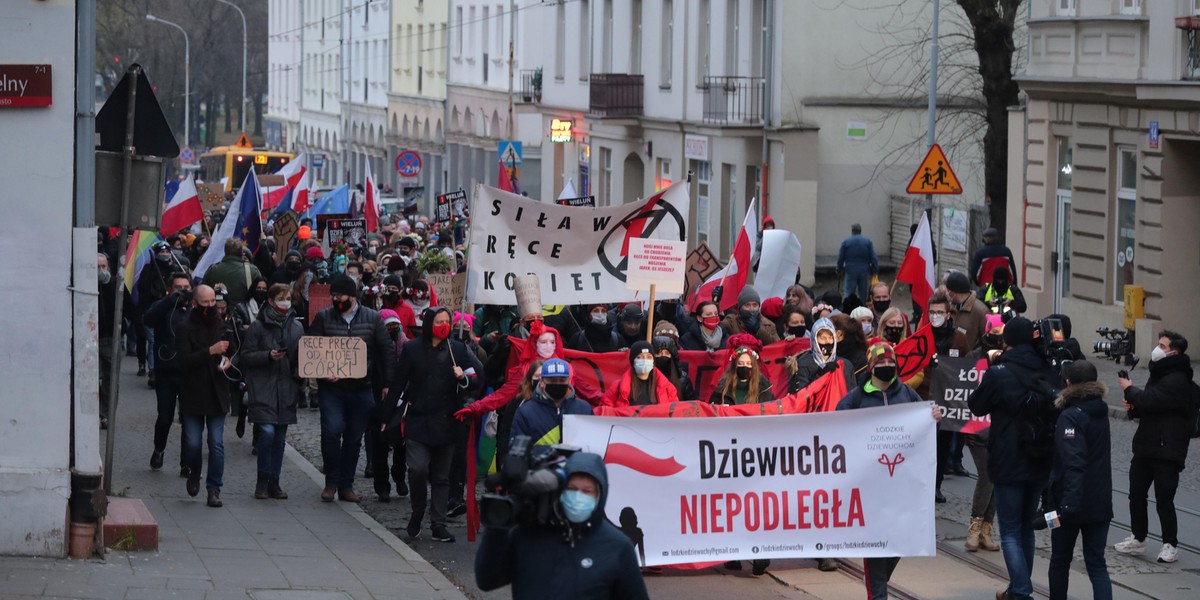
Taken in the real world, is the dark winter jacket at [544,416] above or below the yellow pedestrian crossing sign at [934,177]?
below

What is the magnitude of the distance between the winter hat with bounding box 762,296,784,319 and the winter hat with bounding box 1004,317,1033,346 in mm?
5364

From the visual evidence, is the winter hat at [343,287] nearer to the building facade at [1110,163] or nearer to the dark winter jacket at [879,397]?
the dark winter jacket at [879,397]

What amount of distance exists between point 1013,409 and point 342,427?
5.68m

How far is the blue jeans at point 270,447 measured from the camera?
1345 centimetres

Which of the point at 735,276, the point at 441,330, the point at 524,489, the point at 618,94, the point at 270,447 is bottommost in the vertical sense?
the point at 270,447

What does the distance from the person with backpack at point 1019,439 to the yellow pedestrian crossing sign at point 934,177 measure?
12315 mm

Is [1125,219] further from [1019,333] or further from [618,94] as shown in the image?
[618,94]

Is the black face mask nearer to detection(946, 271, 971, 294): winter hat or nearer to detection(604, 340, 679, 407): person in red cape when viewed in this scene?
detection(604, 340, 679, 407): person in red cape

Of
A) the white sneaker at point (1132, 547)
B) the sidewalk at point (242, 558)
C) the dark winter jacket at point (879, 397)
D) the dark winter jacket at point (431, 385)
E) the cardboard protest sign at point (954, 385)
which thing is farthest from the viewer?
the cardboard protest sign at point (954, 385)

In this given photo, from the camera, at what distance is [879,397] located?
10430 mm

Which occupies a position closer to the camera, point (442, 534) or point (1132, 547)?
point (1132, 547)

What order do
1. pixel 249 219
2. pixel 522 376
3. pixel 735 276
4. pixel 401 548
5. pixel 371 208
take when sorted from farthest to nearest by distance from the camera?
pixel 371 208, pixel 249 219, pixel 735 276, pixel 522 376, pixel 401 548

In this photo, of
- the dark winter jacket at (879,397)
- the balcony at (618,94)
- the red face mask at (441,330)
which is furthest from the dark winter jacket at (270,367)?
the balcony at (618,94)

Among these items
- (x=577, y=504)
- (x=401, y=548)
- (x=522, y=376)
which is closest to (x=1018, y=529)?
(x=522, y=376)
